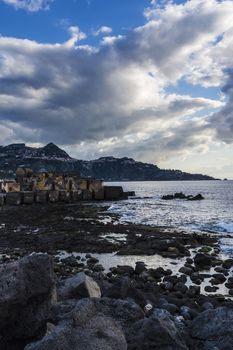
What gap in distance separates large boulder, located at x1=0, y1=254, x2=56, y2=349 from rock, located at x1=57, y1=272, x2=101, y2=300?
174 centimetres

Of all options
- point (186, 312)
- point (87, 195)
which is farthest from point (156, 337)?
point (87, 195)

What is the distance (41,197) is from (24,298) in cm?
6259

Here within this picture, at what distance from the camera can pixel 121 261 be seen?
20.9 metres

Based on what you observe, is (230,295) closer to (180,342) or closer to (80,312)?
(180,342)

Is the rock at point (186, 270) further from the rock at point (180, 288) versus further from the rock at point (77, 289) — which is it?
the rock at point (77, 289)

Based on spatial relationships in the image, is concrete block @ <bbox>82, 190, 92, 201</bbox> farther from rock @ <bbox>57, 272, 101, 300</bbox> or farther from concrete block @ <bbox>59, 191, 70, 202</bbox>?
rock @ <bbox>57, 272, 101, 300</bbox>

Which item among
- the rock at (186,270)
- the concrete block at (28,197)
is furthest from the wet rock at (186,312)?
the concrete block at (28,197)

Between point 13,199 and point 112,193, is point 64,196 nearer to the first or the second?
point 112,193

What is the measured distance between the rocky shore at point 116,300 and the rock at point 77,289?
2 cm

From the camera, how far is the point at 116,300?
8.55 meters

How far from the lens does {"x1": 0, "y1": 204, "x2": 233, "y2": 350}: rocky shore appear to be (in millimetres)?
6078

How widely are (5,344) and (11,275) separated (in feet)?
4.00

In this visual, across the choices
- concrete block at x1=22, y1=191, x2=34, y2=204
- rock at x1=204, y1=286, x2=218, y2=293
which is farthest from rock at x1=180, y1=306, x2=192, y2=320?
concrete block at x1=22, y1=191, x2=34, y2=204

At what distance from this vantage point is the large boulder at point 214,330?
7551 mm
